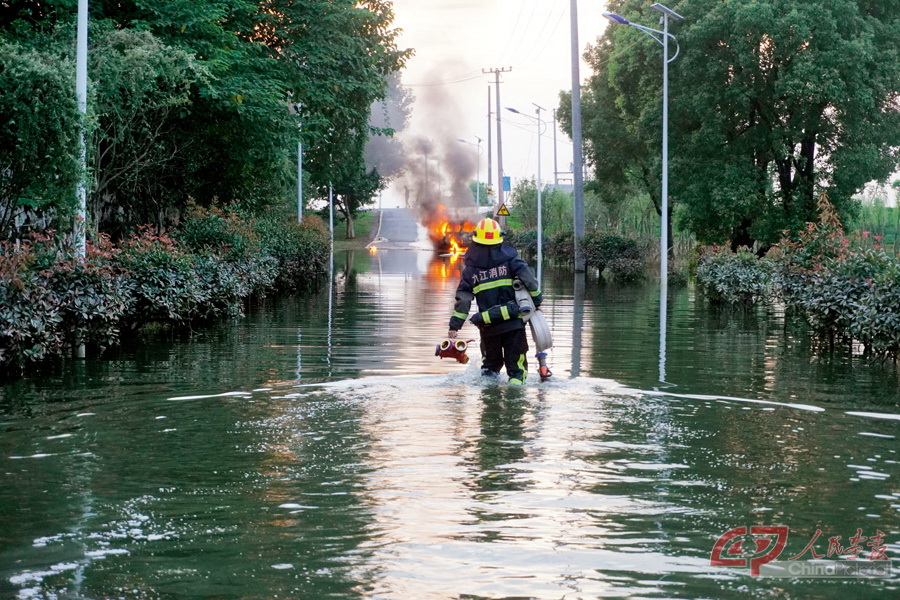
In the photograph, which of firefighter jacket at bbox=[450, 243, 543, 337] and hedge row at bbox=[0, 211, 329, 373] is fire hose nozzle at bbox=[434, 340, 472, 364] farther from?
hedge row at bbox=[0, 211, 329, 373]

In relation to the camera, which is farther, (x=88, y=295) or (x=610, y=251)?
(x=610, y=251)

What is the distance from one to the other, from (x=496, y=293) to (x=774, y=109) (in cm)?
2803

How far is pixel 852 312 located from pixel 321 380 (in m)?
8.32

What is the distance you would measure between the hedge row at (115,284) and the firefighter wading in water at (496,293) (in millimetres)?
5100

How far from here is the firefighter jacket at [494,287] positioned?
37.7ft

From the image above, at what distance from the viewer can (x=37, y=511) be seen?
6.43 metres

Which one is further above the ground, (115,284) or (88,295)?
(115,284)

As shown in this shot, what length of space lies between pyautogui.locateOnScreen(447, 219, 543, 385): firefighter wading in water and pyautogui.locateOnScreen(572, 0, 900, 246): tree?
2485 centimetres

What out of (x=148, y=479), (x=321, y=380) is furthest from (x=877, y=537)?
(x=321, y=380)

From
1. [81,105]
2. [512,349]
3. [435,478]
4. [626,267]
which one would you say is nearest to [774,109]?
[626,267]

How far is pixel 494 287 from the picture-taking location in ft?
37.8

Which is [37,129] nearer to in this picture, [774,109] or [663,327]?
[663,327]

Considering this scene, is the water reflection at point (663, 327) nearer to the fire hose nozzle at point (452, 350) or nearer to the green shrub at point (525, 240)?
the fire hose nozzle at point (452, 350)

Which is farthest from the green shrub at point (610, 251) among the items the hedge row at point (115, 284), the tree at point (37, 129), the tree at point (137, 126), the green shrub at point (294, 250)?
the tree at point (37, 129)
